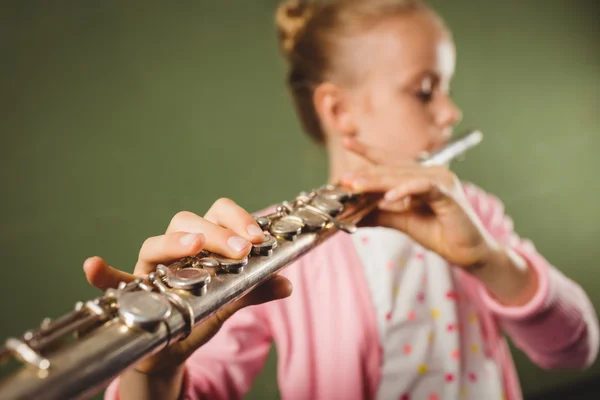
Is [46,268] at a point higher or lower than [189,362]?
higher

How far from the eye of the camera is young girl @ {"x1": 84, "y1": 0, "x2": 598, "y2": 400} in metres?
0.51

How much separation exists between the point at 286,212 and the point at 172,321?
0.19 m

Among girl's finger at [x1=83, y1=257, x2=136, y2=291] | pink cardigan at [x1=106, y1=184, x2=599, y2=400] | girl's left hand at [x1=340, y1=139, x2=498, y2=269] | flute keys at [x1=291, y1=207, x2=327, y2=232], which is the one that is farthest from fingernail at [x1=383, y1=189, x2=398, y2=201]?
girl's finger at [x1=83, y1=257, x2=136, y2=291]

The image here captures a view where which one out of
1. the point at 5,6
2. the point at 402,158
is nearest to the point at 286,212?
the point at 402,158

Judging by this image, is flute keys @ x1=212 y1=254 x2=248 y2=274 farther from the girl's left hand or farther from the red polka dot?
the red polka dot

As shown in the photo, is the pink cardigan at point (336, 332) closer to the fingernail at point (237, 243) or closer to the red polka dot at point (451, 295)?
the red polka dot at point (451, 295)

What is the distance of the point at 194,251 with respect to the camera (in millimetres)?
270

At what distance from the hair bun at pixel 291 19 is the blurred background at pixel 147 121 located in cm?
3

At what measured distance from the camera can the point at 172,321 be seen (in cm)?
22

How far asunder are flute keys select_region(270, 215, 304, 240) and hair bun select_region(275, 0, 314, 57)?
1.71ft

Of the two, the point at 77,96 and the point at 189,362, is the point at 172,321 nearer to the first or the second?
the point at 189,362

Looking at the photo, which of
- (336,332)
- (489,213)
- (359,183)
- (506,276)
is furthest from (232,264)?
(489,213)

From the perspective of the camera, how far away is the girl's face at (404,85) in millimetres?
665

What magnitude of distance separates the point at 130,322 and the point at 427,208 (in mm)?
448
